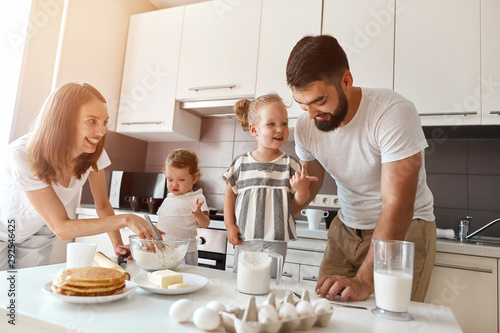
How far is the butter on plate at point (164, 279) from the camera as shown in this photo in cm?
73

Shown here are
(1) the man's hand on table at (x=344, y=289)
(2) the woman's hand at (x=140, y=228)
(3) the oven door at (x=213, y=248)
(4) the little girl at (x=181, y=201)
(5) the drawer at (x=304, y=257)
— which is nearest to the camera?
(1) the man's hand on table at (x=344, y=289)

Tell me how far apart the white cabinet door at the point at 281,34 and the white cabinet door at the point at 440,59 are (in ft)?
1.81

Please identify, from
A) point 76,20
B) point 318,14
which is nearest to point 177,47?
point 76,20

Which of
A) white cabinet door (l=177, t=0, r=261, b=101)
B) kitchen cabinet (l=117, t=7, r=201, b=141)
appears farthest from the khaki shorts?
kitchen cabinet (l=117, t=7, r=201, b=141)

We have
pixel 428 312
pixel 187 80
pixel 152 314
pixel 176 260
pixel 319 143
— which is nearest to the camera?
pixel 152 314

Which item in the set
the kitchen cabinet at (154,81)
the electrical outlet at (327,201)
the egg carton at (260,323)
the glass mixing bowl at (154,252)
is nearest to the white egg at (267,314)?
the egg carton at (260,323)

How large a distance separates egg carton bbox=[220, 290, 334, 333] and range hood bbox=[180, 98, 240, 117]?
193 centimetres

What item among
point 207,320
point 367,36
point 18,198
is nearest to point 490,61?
point 367,36

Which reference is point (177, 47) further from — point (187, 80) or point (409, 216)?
point (409, 216)

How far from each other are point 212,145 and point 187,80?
0.56 meters

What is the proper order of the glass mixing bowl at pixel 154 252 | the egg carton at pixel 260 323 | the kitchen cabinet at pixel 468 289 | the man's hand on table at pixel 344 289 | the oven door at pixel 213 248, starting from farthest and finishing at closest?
the oven door at pixel 213 248 < the kitchen cabinet at pixel 468 289 < the glass mixing bowl at pixel 154 252 < the man's hand on table at pixel 344 289 < the egg carton at pixel 260 323

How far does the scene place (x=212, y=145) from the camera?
2.80 metres

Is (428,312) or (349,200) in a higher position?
(349,200)

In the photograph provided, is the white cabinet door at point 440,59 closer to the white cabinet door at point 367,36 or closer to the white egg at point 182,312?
the white cabinet door at point 367,36
